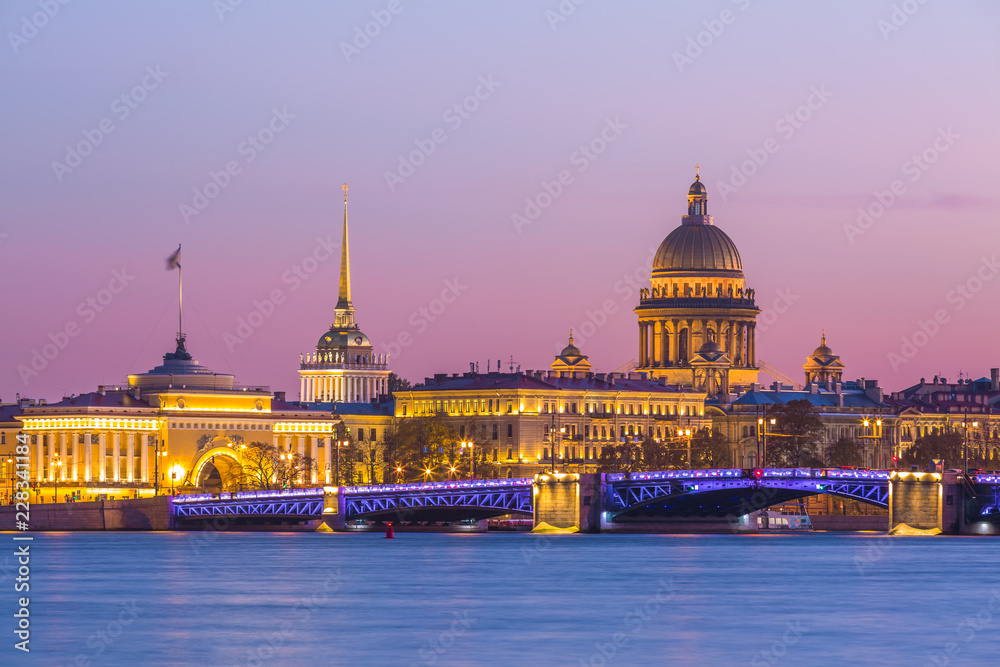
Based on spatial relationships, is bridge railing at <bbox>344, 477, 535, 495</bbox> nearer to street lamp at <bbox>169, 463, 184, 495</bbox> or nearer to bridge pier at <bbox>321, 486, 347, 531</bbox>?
bridge pier at <bbox>321, 486, 347, 531</bbox>

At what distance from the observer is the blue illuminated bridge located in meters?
138

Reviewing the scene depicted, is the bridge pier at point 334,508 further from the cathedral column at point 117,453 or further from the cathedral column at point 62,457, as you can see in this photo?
the cathedral column at point 117,453

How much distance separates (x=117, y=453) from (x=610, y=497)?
173ft

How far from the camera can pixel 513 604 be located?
91.4 metres

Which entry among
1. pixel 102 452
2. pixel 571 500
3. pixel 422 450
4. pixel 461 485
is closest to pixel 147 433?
pixel 102 452

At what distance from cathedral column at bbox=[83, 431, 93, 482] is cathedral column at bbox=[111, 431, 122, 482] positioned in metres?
1.78

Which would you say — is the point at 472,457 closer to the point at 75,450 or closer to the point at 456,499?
the point at 75,450

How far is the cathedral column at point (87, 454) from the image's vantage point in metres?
184

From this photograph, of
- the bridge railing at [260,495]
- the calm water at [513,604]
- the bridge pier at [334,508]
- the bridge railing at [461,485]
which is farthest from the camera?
the bridge railing at [260,495]

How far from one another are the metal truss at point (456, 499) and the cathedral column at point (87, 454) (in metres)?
40.6

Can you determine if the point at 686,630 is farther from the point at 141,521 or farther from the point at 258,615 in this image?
the point at 141,521

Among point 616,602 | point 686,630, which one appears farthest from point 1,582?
point 686,630

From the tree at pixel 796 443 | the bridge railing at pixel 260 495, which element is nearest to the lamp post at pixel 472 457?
the tree at pixel 796 443

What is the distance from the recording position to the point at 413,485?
477 feet
